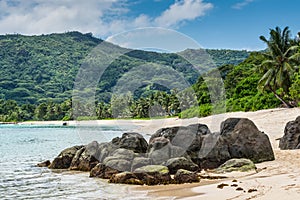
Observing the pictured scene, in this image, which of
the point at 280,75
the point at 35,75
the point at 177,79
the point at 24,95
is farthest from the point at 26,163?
the point at 35,75

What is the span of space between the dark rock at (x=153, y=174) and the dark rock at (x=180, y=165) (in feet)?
3.33

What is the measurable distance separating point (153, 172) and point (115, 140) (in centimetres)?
567

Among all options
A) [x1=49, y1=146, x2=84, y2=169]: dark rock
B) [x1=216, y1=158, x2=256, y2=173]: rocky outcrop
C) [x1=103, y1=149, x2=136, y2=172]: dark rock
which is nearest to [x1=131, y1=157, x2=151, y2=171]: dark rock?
[x1=103, y1=149, x2=136, y2=172]: dark rock

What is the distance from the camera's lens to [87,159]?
18.5m

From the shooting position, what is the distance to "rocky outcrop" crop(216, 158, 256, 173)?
14.8 meters

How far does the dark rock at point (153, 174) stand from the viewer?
13680 millimetres

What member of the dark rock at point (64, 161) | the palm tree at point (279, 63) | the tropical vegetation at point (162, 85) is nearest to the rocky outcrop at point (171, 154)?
the dark rock at point (64, 161)

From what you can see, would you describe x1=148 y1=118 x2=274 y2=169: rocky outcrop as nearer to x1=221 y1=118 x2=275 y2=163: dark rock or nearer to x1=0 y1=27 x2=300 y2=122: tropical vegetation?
x1=221 y1=118 x2=275 y2=163: dark rock

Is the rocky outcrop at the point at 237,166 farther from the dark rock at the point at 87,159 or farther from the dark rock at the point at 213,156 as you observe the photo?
the dark rock at the point at 87,159

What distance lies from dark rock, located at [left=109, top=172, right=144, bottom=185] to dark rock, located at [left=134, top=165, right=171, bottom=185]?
15cm

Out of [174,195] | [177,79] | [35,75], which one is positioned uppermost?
[35,75]

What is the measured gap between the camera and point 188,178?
45.0 feet

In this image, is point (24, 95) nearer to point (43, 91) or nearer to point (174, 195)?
point (43, 91)

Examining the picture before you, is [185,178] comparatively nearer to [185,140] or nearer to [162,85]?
[185,140]
